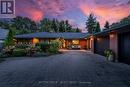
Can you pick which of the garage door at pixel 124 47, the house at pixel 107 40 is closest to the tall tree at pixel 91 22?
the house at pixel 107 40

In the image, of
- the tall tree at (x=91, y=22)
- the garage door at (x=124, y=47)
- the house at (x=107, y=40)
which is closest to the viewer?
the garage door at (x=124, y=47)

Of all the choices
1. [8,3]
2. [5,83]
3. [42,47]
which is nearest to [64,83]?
[5,83]

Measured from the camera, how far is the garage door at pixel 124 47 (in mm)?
21438

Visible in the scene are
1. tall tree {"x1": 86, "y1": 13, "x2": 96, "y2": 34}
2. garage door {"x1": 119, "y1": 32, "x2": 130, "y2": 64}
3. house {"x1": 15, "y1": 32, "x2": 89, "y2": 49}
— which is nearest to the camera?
garage door {"x1": 119, "y1": 32, "x2": 130, "y2": 64}

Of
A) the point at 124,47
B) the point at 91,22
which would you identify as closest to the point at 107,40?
the point at 124,47

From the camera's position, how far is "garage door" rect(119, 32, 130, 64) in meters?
21.4

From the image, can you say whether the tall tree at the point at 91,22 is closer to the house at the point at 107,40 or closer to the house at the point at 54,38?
the house at the point at 54,38

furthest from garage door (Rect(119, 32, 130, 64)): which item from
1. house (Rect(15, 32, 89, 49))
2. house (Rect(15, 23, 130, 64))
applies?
house (Rect(15, 32, 89, 49))

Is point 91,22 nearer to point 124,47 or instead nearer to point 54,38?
point 54,38

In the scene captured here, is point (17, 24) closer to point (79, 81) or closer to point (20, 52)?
point (20, 52)

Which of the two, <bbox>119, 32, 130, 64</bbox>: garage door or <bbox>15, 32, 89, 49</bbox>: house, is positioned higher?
<bbox>15, 32, 89, 49</bbox>: house

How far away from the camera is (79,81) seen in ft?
39.7

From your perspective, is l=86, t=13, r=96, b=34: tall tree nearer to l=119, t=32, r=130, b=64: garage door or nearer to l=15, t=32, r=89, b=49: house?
l=15, t=32, r=89, b=49: house

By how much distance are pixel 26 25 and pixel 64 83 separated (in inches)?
4235
